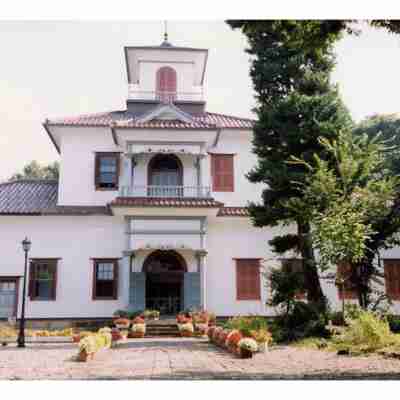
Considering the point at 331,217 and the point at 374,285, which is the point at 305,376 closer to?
the point at 331,217

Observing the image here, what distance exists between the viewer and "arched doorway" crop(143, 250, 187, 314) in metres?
14.8

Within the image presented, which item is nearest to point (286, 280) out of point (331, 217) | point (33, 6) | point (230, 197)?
point (331, 217)

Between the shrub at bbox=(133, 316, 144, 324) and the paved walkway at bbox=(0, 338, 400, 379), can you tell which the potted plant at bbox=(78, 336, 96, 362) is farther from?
the shrub at bbox=(133, 316, 144, 324)

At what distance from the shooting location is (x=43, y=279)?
1471 centimetres

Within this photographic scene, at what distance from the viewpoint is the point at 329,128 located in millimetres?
11969

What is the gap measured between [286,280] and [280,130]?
366cm

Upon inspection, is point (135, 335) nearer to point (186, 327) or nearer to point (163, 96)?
point (186, 327)

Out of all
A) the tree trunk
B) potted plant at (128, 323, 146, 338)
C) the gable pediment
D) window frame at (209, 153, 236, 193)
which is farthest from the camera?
window frame at (209, 153, 236, 193)

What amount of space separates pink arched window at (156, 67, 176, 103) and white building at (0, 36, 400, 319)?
0.90 meters

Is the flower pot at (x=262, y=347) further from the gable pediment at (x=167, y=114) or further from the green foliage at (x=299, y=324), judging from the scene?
the gable pediment at (x=167, y=114)

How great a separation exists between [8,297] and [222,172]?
7.41m

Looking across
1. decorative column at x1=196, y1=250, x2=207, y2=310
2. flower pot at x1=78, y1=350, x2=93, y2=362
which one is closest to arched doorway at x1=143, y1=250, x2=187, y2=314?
decorative column at x1=196, y1=250, x2=207, y2=310

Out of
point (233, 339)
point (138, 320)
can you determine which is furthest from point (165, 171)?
point (233, 339)

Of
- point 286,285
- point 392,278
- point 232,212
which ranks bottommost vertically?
point 286,285
